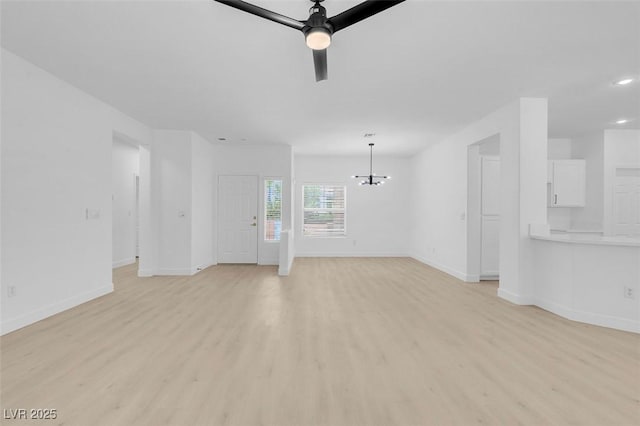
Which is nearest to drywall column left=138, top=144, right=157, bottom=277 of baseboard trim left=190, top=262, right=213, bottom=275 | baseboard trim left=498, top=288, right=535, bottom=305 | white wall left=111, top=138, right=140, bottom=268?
baseboard trim left=190, top=262, right=213, bottom=275

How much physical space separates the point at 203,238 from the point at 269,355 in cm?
446

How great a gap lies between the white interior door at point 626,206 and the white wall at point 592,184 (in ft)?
0.89

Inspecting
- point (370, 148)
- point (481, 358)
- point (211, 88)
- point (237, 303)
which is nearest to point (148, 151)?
point (211, 88)

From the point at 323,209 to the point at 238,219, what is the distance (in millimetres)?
2437

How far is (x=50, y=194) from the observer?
3416 mm

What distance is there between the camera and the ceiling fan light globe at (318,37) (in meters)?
1.92

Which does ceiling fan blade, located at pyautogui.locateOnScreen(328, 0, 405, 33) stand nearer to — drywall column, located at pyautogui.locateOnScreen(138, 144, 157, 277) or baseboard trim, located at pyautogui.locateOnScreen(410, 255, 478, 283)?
baseboard trim, located at pyautogui.locateOnScreen(410, 255, 478, 283)

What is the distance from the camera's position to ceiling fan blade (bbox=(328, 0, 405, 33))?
5.91 feet

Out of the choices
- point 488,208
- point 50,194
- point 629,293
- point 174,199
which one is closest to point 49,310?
point 50,194

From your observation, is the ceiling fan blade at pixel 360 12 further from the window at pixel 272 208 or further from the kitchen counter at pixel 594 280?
the window at pixel 272 208

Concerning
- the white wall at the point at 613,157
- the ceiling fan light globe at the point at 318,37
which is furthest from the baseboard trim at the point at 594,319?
the ceiling fan light globe at the point at 318,37

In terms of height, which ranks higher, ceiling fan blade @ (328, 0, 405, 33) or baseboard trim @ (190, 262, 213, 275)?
ceiling fan blade @ (328, 0, 405, 33)

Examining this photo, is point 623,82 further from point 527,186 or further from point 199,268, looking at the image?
point 199,268

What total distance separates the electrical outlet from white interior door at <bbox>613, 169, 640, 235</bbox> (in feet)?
11.7
